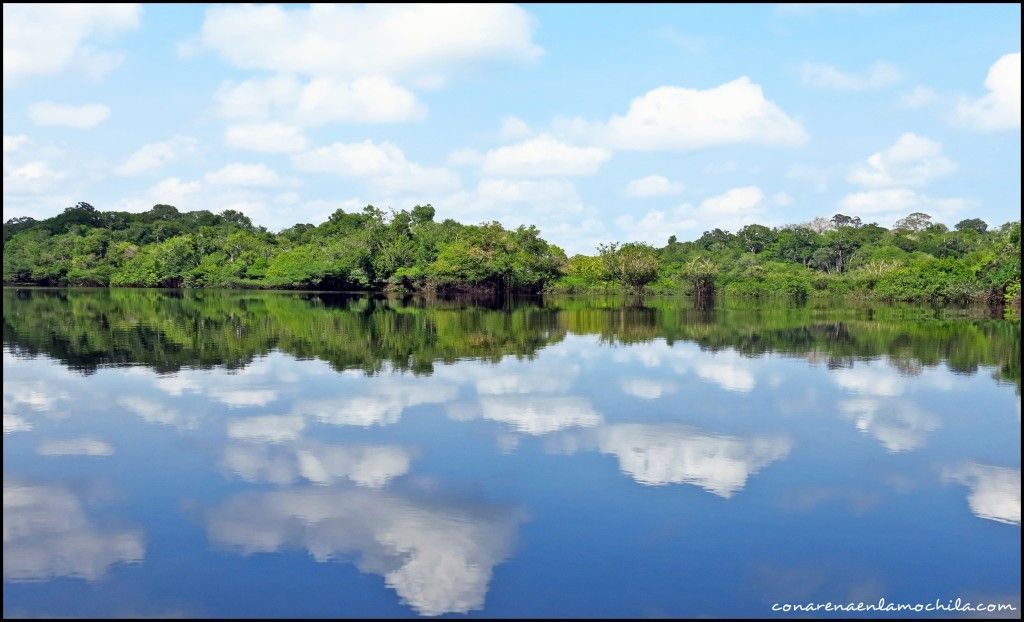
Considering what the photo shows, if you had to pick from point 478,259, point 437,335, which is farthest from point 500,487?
point 478,259

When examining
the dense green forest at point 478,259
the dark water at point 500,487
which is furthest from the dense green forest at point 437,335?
the dense green forest at point 478,259

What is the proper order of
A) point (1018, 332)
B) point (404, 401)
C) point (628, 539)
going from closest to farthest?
point (628, 539)
point (404, 401)
point (1018, 332)

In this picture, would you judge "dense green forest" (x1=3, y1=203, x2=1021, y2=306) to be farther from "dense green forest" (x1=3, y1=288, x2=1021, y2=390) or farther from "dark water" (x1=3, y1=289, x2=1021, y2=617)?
"dark water" (x1=3, y1=289, x2=1021, y2=617)

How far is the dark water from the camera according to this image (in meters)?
5.13

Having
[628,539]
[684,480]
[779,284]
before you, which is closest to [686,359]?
A: [684,480]

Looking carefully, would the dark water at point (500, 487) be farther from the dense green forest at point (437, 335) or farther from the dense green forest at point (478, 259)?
the dense green forest at point (478, 259)

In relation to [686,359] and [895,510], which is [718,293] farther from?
[895,510]

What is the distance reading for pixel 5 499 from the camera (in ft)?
22.0

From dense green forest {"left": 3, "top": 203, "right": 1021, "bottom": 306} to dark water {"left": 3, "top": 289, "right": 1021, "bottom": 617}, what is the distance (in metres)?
34.8

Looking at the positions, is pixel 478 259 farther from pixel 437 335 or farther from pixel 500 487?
pixel 500 487

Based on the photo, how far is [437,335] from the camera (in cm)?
2161

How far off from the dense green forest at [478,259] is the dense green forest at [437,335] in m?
19.2

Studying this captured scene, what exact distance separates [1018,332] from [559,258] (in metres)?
39.9

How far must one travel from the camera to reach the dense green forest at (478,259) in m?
52.3
